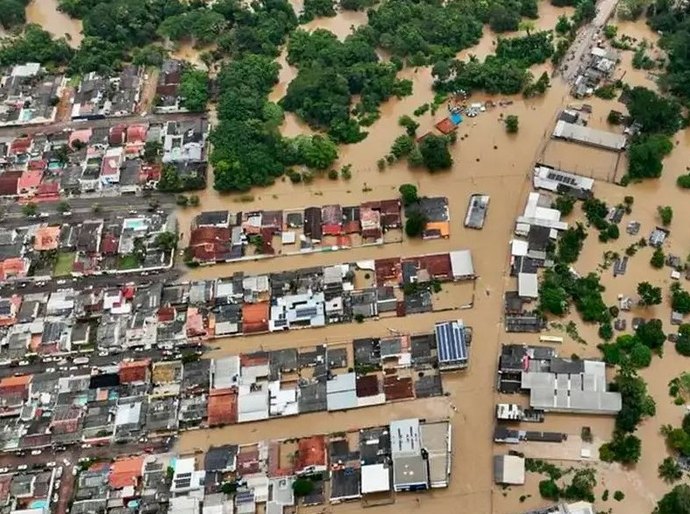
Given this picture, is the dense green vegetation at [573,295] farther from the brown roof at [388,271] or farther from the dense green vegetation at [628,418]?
the brown roof at [388,271]

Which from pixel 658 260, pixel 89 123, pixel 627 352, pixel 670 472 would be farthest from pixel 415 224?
pixel 89 123

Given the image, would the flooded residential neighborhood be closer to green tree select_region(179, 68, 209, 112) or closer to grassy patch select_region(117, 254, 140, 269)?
grassy patch select_region(117, 254, 140, 269)

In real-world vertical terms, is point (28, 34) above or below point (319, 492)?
above

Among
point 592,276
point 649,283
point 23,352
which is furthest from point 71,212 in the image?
point 649,283

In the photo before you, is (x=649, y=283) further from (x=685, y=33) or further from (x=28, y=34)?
(x=28, y=34)

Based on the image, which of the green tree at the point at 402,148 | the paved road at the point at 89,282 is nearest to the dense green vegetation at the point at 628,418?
the green tree at the point at 402,148

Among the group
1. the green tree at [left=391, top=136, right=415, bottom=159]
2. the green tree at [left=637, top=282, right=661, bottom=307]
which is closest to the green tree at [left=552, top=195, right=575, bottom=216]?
the green tree at [left=637, top=282, right=661, bottom=307]

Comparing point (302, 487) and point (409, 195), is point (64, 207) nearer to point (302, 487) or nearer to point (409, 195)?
point (409, 195)
